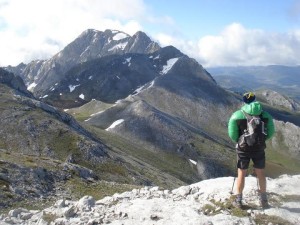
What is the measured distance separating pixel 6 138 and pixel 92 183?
200 ft

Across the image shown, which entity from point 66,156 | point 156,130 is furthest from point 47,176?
point 156,130

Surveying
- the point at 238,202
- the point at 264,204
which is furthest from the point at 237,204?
the point at 264,204

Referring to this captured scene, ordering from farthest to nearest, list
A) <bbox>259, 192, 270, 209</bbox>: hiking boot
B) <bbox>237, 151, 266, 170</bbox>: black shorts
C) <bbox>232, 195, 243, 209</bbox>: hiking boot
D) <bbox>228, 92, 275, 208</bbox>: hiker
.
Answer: <bbox>232, 195, 243, 209</bbox>: hiking boot < <bbox>259, 192, 270, 209</bbox>: hiking boot < <bbox>237, 151, 266, 170</bbox>: black shorts < <bbox>228, 92, 275, 208</bbox>: hiker

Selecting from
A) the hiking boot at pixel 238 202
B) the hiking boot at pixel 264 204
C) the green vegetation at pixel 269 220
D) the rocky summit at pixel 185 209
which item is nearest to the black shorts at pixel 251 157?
the hiking boot at pixel 238 202

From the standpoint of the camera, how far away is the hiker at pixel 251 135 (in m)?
18.3

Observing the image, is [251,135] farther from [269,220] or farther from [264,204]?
[269,220]

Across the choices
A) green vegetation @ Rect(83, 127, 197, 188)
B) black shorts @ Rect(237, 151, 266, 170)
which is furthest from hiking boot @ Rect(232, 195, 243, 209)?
green vegetation @ Rect(83, 127, 197, 188)

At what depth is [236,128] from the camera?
61.8ft

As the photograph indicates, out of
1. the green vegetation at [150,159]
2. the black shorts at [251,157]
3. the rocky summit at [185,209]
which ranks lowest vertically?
the rocky summit at [185,209]

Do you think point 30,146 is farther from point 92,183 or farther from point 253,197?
point 253,197

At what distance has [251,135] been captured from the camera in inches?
717

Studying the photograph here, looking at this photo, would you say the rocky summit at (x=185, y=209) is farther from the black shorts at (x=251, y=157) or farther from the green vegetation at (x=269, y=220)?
the black shorts at (x=251, y=157)

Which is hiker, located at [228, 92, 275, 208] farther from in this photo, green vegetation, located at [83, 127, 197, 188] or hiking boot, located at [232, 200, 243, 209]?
green vegetation, located at [83, 127, 197, 188]

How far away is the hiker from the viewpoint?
1827 cm
